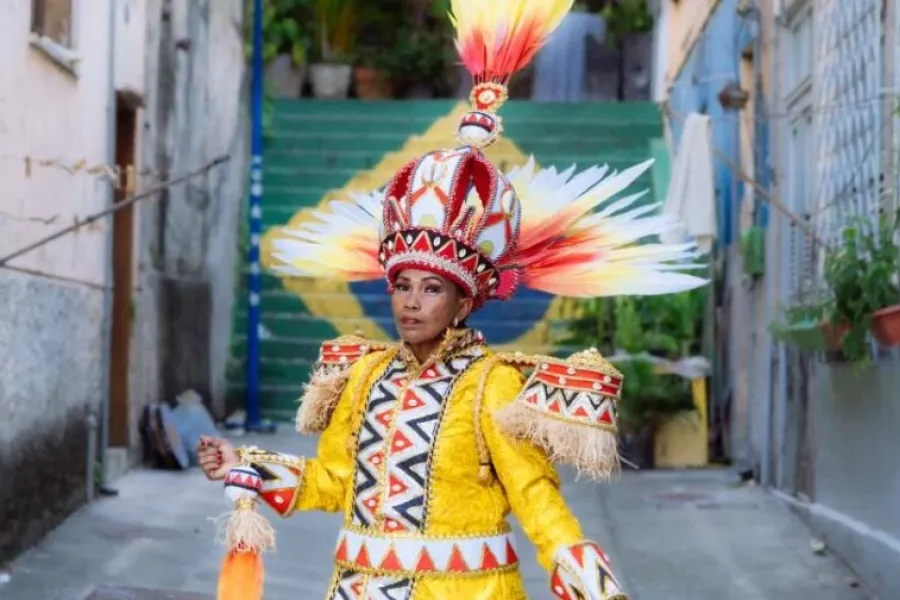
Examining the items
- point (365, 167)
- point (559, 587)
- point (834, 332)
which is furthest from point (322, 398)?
point (365, 167)

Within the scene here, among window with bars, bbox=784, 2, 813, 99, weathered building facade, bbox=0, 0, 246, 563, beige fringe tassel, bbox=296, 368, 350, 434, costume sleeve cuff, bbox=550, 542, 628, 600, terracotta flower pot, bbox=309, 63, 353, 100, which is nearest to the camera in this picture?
costume sleeve cuff, bbox=550, 542, 628, 600

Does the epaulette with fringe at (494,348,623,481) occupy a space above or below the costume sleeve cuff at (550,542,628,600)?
above

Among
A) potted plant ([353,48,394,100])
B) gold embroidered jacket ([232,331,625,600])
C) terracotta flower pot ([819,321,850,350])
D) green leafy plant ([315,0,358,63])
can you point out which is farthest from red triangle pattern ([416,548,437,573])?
green leafy plant ([315,0,358,63])

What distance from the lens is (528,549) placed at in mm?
7691

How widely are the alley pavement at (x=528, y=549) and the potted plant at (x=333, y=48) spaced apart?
24.2 feet

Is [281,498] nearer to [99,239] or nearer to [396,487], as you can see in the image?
[396,487]

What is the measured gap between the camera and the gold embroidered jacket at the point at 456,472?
303cm

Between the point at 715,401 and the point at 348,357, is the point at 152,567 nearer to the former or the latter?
the point at 348,357

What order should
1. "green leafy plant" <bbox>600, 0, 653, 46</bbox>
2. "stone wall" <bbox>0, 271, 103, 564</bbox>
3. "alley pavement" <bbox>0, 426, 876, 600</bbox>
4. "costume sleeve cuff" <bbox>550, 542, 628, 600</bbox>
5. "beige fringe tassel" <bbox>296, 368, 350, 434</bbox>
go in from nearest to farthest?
"costume sleeve cuff" <bbox>550, 542, 628, 600</bbox> → "beige fringe tassel" <bbox>296, 368, 350, 434</bbox> → "alley pavement" <bbox>0, 426, 876, 600</bbox> → "stone wall" <bbox>0, 271, 103, 564</bbox> → "green leafy plant" <bbox>600, 0, 653, 46</bbox>

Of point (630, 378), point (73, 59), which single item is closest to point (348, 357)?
point (73, 59)

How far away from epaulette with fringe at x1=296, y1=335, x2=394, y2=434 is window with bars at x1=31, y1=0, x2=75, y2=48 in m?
4.34

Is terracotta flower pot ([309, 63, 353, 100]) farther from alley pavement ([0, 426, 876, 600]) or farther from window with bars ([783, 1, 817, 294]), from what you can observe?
window with bars ([783, 1, 817, 294])

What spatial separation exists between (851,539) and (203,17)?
7.24 meters

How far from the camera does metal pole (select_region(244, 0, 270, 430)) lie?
38.7 ft
